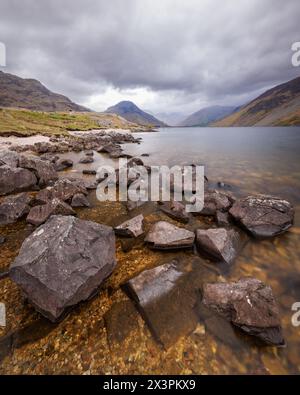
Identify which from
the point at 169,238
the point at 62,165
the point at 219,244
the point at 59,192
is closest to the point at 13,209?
the point at 59,192

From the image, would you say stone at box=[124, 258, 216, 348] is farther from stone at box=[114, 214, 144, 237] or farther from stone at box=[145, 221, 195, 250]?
stone at box=[114, 214, 144, 237]

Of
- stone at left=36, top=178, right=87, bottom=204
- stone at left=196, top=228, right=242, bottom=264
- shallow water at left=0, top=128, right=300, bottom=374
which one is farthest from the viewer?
stone at left=36, top=178, right=87, bottom=204

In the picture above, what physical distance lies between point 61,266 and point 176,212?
5720 millimetres

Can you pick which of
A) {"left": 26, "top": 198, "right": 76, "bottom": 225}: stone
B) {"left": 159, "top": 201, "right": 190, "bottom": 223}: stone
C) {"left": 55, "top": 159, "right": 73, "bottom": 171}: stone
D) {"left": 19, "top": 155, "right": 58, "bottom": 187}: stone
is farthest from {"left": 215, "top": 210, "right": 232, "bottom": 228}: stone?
{"left": 55, "top": 159, "right": 73, "bottom": 171}: stone

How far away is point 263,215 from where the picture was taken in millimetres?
7695

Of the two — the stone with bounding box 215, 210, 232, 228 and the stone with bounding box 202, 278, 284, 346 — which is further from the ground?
the stone with bounding box 215, 210, 232, 228

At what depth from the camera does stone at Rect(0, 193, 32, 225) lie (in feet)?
25.6

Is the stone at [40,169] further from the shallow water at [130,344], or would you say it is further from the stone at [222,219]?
the stone at [222,219]

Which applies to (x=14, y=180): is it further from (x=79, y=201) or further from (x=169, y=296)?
(x=169, y=296)

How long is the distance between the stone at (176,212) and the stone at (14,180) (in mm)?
8249

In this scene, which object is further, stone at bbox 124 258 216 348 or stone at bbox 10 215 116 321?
stone at bbox 124 258 216 348

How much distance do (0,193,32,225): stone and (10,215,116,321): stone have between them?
4.21 meters

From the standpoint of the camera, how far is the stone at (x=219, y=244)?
6.03 meters

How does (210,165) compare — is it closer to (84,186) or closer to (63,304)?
(84,186)
